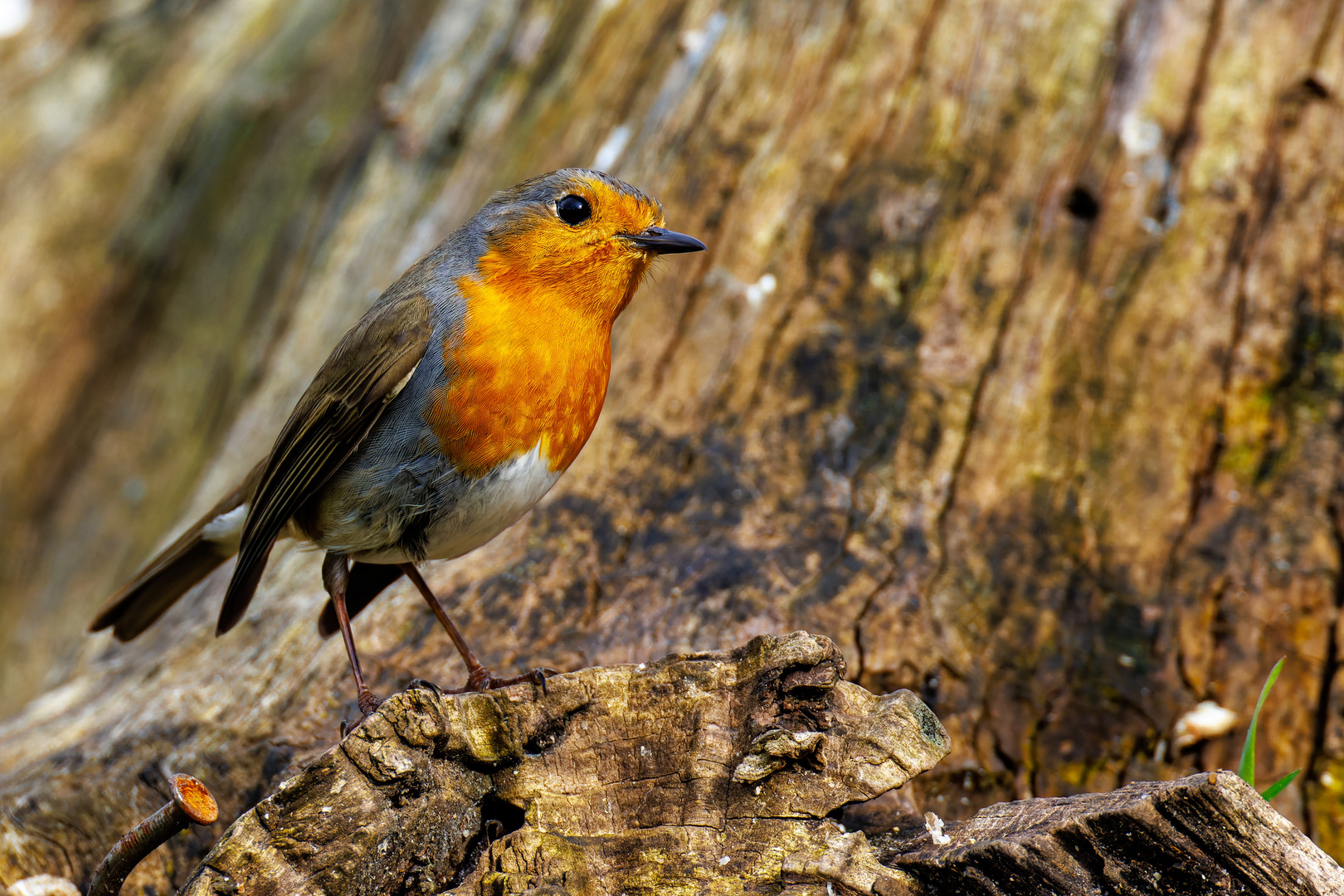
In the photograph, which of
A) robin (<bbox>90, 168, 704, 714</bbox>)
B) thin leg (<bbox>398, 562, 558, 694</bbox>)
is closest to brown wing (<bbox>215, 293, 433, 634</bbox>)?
robin (<bbox>90, 168, 704, 714</bbox>)

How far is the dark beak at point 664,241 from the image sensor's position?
2885mm

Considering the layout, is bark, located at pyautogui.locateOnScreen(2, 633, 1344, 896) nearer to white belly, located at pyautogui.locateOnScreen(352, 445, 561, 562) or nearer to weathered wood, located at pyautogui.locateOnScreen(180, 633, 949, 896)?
weathered wood, located at pyautogui.locateOnScreen(180, 633, 949, 896)

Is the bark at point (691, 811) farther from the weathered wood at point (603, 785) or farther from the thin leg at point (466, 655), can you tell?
the thin leg at point (466, 655)

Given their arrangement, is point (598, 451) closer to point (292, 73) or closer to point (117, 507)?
point (117, 507)

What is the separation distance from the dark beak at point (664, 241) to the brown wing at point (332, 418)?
61cm

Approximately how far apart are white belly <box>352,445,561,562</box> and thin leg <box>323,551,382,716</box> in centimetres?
30

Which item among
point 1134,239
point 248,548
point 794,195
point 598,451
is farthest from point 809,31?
point 248,548

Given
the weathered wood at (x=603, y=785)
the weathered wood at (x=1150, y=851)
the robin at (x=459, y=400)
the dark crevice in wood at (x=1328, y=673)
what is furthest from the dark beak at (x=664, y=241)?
the dark crevice in wood at (x=1328, y=673)

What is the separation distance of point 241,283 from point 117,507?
143cm

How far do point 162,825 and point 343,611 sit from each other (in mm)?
960

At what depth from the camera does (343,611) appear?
108 inches

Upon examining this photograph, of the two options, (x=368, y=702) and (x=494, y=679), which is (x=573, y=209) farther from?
(x=368, y=702)

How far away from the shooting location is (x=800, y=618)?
2.75 metres

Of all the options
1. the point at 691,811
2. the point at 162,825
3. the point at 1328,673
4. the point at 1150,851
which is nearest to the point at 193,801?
the point at 162,825
